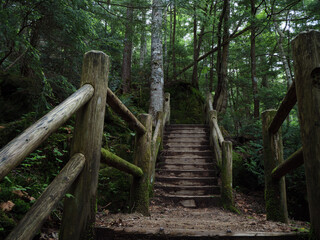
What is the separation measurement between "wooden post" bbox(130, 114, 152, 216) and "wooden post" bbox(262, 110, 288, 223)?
159cm

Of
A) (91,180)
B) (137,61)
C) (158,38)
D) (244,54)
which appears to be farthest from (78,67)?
(137,61)

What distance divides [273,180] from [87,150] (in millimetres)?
2334

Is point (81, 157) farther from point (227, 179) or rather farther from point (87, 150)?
point (227, 179)

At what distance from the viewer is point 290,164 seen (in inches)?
84.4

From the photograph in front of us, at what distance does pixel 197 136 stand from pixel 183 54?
8.21 metres

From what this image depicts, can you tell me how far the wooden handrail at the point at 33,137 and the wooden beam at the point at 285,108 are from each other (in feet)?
6.05

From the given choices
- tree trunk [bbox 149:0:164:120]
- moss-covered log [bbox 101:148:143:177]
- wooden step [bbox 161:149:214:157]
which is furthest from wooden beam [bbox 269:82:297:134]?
tree trunk [bbox 149:0:164:120]

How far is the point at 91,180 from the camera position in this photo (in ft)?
5.56

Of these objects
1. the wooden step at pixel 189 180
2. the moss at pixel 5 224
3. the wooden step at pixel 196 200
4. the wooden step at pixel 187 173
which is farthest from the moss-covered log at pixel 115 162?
the wooden step at pixel 187 173

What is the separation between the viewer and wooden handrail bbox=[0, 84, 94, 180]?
0.89 meters

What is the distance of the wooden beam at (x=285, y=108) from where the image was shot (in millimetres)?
2053

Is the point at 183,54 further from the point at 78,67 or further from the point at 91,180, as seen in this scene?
the point at 91,180

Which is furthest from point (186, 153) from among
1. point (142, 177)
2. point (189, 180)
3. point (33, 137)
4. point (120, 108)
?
point (33, 137)

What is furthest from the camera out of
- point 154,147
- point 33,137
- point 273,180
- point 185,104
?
point 185,104
